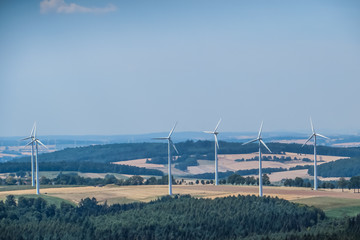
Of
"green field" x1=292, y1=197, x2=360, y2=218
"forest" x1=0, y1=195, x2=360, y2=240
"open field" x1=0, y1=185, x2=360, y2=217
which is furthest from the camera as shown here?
"open field" x1=0, y1=185, x2=360, y2=217

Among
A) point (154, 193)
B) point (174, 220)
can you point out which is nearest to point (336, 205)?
point (174, 220)

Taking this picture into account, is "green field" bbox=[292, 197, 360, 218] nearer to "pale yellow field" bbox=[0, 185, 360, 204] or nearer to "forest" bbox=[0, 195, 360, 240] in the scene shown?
"forest" bbox=[0, 195, 360, 240]

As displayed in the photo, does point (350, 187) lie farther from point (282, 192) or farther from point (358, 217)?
point (358, 217)

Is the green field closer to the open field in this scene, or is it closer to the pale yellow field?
the open field

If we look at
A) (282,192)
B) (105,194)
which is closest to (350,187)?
(282,192)

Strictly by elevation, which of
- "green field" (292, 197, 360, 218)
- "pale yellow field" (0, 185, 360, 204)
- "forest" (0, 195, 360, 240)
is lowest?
"forest" (0, 195, 360, 240)

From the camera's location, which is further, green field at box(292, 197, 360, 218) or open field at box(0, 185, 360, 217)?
open field at box(0, 185, 360, 217)

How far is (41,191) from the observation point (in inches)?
7362

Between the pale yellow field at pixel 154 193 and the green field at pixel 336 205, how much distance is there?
5.68 meters

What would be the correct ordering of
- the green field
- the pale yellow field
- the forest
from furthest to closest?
1. the pale yellow field
2. the green field
3. the forest

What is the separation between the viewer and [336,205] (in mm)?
148625

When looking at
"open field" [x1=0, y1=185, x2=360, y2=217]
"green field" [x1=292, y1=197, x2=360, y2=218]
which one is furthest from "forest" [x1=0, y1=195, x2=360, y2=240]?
"open field" [x1=0, y1=185, x2=360, y2=217]

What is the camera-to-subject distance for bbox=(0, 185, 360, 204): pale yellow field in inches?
6580

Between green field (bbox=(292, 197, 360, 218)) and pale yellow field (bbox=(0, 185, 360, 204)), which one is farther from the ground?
pale yellow field (bbox=(0, 185, 360, 204))
